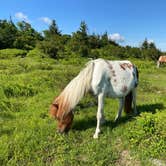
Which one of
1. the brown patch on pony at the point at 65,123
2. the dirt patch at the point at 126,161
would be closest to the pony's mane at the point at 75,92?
the brown patch on pony at the point at 65,123

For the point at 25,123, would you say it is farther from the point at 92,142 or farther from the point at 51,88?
the point at 51,88

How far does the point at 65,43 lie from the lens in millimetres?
32094

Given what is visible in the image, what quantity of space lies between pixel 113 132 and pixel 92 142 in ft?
2.06

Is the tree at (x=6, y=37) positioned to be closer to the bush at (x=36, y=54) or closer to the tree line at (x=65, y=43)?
the tree line at (x=65, y=43)

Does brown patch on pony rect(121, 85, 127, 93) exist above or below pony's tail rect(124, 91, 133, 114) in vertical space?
above

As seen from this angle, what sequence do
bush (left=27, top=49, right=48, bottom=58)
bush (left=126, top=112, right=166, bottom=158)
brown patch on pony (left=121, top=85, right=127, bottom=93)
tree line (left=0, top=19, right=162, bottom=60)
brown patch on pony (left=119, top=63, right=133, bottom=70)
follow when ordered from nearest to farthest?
bush (left=126, top=112, right=166, bottom=158)
brown patch on pony (left=121, top=85, right=127, bottom=93)
brown patch on pony (left=119, top=63, right=133, bottom=70)
bush (left=27, top=49, right=48, bottom=58)
tree line (left=0, top=19, right=162, bottom=60)

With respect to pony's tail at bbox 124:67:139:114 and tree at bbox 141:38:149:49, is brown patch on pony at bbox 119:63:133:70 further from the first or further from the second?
tree at bbox 141:38:149:49

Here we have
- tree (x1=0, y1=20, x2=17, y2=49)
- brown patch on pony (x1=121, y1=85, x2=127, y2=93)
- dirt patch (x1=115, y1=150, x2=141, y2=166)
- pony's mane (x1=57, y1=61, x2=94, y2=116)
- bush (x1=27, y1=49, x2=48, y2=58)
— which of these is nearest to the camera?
dirt patch (x1=115, y1=150, x2=141, y2=166)

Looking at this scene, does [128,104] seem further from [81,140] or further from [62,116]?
[62,116]

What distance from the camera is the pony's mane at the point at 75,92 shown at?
538 centimetres

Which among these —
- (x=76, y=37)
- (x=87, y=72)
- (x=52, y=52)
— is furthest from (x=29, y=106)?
(x=76, y=37)

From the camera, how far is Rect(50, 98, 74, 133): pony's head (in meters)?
5.39

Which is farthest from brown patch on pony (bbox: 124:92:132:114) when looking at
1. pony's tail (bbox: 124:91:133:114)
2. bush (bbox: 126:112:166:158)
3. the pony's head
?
the pony's head

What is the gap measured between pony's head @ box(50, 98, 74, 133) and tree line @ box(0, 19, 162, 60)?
20.4 m
